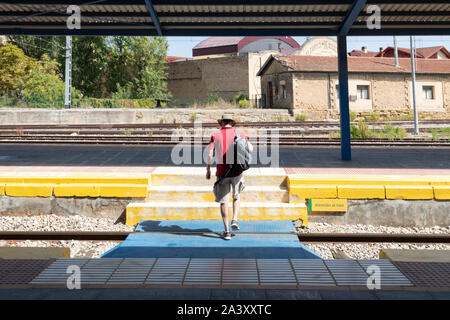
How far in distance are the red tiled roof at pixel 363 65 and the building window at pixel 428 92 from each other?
4.51 feet

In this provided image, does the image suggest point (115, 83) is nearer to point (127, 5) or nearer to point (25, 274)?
point (127, 5)

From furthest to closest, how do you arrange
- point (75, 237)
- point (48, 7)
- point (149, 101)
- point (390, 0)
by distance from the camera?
point (149, 101), point (48, 7), point (390, 0), point (75, 237)

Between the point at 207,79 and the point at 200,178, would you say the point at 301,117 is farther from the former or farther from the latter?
the point at 200,178

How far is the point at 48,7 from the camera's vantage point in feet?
29.7

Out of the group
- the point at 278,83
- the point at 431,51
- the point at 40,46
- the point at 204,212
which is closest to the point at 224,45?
the point at 278,83

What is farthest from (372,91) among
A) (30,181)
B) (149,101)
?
(30,181)

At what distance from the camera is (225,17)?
9.48 m

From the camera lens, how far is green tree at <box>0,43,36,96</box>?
30.1 metres

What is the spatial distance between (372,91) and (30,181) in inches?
1152

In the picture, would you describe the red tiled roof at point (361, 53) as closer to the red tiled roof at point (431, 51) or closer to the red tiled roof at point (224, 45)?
the red tiled roof at point (431, 51)

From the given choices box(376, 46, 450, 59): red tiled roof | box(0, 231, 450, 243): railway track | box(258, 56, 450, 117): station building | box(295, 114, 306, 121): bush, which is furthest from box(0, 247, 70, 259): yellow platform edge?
box(376, 46, 450, 59): red tiled roof

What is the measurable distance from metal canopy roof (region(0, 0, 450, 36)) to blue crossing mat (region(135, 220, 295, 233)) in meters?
4.71

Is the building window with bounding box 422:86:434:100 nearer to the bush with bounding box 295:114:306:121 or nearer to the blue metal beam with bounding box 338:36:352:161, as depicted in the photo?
the bush with bounding box 295:114:306:121

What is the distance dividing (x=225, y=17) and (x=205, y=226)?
17.9ft
